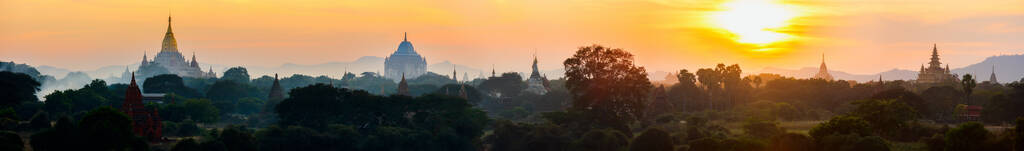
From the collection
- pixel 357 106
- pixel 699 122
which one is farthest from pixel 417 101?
pixel 699 122

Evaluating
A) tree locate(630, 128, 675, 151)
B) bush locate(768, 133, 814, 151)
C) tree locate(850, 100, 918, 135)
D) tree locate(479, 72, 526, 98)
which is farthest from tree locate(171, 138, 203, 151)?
tree locate(479, 72, 526, 98)

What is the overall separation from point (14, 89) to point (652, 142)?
50.5 meters

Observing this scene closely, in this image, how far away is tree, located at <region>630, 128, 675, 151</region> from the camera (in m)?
61.3

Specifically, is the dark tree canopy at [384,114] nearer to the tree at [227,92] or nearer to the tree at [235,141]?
the tree at [235,141]

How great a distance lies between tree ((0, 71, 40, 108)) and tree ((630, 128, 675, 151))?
46.4 m

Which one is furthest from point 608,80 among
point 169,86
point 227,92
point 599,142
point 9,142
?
point 169,86

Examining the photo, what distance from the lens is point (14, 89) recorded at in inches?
3383

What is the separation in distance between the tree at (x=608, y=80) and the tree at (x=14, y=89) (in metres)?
40.4

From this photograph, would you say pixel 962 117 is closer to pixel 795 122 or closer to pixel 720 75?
pixel 795 122

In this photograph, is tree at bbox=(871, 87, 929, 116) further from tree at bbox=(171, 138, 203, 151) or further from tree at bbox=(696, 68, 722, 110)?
tree at bbox=(171, 138, 203, 151)

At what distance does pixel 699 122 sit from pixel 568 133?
1399 cm

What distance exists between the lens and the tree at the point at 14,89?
3296 inches

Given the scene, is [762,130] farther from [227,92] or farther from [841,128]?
[227,92]

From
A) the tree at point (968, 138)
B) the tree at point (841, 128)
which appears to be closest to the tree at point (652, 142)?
the tree at point (841, 128)
